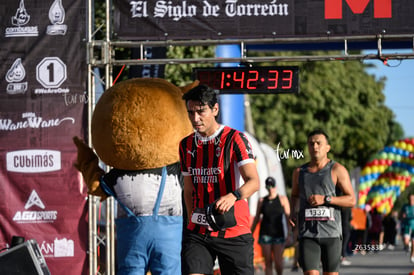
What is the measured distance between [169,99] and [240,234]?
79.8 inches

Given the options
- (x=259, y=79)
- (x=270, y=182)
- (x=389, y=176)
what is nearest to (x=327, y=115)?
(x=389, y=176)

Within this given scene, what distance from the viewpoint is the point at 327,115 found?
121ft

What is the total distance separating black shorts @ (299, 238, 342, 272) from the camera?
930 cm

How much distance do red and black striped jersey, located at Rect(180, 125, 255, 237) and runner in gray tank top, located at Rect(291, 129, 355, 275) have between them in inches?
92.5

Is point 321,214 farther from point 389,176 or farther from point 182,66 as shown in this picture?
point 389,176

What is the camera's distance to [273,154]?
21547 millimetres

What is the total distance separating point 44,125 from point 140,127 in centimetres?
334

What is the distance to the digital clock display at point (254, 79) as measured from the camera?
1084cm

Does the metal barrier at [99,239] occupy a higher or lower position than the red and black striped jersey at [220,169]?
lower

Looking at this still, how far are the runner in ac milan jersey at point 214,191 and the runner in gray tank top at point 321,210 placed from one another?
7.74ft

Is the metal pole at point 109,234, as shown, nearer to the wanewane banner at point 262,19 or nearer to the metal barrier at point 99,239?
the metal barrier at point 99,239

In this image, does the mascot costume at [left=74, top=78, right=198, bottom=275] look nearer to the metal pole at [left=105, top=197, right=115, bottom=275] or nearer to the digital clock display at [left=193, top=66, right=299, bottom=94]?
the digital clock display at [left=193, top=66, right=299, bottom=94]

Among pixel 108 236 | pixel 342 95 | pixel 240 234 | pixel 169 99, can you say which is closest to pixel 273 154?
pixel 108 236

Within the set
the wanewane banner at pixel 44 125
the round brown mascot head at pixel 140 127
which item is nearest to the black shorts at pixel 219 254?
the round brown mascot head at pixel 140 127
